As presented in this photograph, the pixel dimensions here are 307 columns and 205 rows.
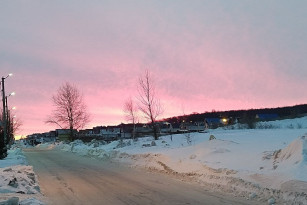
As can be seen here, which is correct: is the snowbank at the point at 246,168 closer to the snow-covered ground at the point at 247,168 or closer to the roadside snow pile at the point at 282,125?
the snow-covered ground at the point at 247,168

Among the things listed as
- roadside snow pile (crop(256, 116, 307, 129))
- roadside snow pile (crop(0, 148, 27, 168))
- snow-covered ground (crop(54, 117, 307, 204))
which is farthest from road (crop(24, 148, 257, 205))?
roadside snow pile (crop(256, 116, 307, 129))

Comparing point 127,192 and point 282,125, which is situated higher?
point 282,125

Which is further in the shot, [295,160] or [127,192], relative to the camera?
[127,192]

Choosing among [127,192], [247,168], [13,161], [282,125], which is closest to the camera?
[127,192]

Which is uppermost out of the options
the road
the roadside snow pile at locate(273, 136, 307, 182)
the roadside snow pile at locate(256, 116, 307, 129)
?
the roadside snow pile at locate(256, 116, 307, 129)

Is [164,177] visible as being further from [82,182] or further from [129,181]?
[82,182]

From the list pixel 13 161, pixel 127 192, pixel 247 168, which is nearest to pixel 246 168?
pixel 247 168

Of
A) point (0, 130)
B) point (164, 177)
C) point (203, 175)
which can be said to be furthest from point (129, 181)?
point (0, 130)

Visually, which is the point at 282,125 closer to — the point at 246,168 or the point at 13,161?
the point at 13,161

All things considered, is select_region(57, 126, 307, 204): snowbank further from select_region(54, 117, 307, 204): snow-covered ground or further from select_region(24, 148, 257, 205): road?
select_region(24, 148, 257, 205): road

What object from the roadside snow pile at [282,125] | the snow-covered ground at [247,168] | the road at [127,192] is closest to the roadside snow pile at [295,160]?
the snow-covered ground at [247,168]

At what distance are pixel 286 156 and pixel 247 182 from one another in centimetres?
151

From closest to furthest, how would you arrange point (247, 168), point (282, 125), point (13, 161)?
1. point (247, 168)
2. point (13, 161)
3. point (282, 125)

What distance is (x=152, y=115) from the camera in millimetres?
37000
